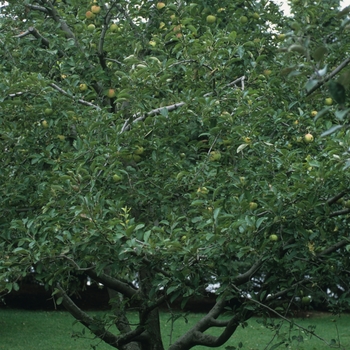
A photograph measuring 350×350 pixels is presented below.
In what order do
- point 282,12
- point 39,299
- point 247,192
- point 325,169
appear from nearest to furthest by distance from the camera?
point 325,169, point 247,192, point 282,12, point 39,299

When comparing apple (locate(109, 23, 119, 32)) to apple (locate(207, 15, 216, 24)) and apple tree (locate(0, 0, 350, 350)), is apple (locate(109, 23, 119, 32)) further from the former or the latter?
apple (locate(207, 15, 216, 24))

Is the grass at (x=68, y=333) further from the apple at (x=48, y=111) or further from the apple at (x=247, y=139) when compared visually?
the apple at (x=247, y=139)

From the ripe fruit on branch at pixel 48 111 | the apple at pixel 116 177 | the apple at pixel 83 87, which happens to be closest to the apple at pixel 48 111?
the ripe fruit on branch at pixel 48 111

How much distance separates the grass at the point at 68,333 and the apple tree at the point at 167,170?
15.2ft

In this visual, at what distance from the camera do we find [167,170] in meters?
3.57

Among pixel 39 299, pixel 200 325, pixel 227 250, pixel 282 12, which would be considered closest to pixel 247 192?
pixel 227 250

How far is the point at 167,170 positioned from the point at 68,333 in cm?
765

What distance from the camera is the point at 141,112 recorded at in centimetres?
352

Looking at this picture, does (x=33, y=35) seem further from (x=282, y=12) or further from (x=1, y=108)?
(x=282, y=12)

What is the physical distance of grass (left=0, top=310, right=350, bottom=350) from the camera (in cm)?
921

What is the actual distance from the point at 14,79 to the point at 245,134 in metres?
1.37

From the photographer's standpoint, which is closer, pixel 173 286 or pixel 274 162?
pixel 173 286

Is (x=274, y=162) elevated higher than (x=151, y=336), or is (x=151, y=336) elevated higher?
(x=274, y=162)

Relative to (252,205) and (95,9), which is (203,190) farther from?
(95,9)
